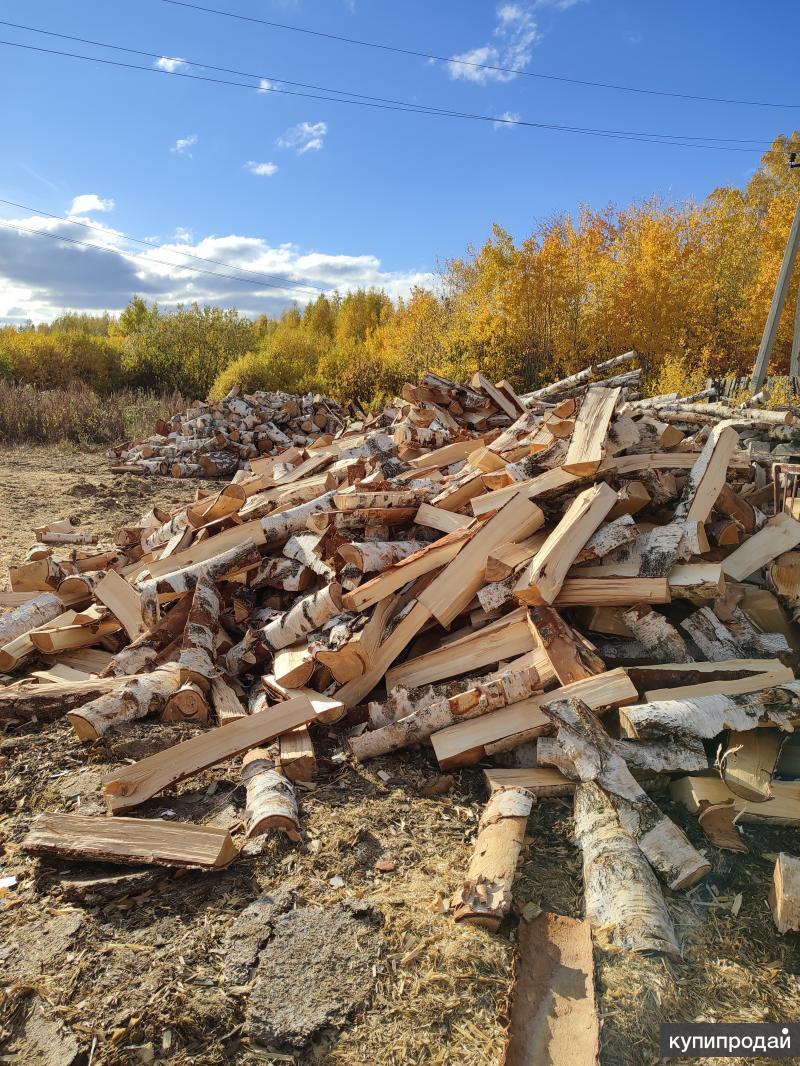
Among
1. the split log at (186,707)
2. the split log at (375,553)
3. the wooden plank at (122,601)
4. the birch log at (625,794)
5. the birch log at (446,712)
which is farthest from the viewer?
the wooden plank at (122,601)

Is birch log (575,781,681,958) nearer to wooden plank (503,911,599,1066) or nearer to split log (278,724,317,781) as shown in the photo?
wooden plank (503,911,599,1066)

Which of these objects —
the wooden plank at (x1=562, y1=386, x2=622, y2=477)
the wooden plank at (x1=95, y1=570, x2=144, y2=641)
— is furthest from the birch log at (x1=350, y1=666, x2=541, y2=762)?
the wooden plank at (x1=95, y1=570, x2=144, y2=641)

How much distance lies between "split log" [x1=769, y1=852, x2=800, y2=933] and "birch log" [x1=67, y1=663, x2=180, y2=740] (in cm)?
272

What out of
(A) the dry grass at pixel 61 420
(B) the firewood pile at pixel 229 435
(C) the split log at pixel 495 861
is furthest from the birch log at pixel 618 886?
(A) the dry grass at pixel 61 420

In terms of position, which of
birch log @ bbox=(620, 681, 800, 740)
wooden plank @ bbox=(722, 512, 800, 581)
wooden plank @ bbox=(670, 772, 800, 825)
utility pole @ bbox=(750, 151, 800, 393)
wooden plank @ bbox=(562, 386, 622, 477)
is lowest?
wooden plank @ bbox=(670, 772, 800, 825)

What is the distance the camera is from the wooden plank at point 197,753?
103 inches

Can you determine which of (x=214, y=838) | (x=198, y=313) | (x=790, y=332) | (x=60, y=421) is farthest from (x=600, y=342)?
(x=214, y=838)

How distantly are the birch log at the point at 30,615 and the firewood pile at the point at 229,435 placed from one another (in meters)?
7.23

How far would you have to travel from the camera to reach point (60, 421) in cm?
1447

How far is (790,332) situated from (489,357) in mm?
14299

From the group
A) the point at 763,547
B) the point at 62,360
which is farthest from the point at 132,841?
the point at 62,360

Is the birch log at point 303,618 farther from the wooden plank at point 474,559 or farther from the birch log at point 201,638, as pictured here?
the wooden plank at point 474,559

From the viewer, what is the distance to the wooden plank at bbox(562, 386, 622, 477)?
3.70m

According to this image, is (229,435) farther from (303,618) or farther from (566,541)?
(566,541)
